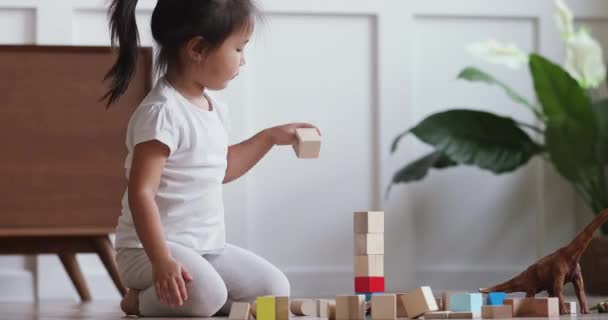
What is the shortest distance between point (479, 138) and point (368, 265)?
1392 mm

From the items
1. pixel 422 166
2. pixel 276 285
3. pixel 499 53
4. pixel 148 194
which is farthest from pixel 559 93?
pixel 148 194

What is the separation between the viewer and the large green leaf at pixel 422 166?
2.45m

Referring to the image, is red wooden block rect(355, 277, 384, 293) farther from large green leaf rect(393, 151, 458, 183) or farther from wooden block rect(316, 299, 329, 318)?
large green leaf rect(393, 151, 458, 183)

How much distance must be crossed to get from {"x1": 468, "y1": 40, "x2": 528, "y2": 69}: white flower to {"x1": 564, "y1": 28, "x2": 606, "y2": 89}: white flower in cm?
11

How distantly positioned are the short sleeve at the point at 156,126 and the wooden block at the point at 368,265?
0.95 ft

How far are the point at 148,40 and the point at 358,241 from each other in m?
1.44

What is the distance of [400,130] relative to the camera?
268 centimetres

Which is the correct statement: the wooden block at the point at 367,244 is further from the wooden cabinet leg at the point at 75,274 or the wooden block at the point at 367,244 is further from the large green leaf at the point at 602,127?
the large green leaf at the point at 602,127

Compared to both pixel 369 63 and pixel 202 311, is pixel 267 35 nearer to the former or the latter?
pixel 369 63

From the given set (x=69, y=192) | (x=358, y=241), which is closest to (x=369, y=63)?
(x=69, y=192)

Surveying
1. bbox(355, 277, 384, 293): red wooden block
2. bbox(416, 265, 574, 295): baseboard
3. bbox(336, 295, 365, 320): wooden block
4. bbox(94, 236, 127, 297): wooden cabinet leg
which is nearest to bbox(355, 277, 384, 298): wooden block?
bbox(355, 277, 384, 293): red wooden block

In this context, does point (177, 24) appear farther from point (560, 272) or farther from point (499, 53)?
point (499, 53)

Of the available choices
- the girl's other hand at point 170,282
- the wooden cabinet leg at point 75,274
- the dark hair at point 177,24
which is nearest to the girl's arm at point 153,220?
the girl's other hand at point 170,282

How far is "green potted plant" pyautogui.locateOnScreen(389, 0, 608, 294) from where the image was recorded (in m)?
2.44
